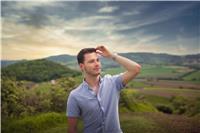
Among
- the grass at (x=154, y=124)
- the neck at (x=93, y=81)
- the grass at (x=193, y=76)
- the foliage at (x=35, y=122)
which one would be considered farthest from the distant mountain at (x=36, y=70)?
the neck at (x=93, y=81)

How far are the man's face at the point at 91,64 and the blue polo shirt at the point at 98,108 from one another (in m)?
0.08

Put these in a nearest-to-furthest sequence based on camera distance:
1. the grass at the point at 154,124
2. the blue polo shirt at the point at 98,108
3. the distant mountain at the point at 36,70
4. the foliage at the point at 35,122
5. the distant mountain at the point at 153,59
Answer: the blue polo shirt at the point at 98,108
the grass at the point at 154,124
the foliage at the point at 35,122
the distant mountain at the point at 153,59
the distant mountain at the point at 36,70

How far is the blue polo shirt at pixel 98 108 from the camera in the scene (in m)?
1.78

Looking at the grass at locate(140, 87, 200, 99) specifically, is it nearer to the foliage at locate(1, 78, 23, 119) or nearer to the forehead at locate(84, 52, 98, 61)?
the foliage at locate(1, 78, 23, 119)

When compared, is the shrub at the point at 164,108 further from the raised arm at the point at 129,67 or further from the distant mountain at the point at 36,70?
the raised arm at the point at 129,67

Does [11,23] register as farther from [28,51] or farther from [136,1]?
[136,1]

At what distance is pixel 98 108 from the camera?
1.78m

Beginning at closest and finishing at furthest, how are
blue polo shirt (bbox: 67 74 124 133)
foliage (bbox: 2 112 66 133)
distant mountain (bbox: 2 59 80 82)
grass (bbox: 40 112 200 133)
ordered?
blue polo shirt (bbox: 67 74 124 133), grass (bbox: 40 112 200 133), foliage (bbox: 2 112 66 133), distant mountain (bbox: 2 59 80 82)

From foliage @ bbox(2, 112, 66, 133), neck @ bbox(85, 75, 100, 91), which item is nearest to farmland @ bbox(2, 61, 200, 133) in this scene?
foliage @ bbox(2, 112, 66, 133)

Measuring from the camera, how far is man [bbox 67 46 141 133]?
5.84 feet

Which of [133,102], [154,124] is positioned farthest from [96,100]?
[133,102]

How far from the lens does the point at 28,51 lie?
4.07 meters

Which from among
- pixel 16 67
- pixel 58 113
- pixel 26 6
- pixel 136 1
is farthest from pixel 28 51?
pixel 136 1

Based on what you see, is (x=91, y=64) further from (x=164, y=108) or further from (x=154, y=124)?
(x=164, y=108)
